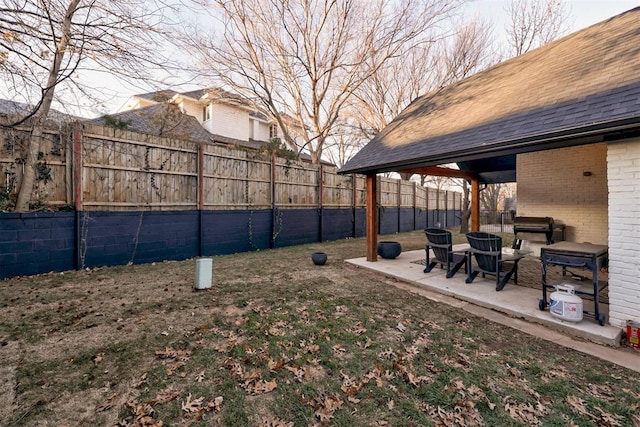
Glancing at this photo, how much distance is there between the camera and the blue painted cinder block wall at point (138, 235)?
5.04 meters

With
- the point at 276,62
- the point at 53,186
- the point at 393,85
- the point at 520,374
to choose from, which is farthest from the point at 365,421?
the point at 393,85

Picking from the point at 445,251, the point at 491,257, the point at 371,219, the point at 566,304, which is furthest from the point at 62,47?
the point at 566,304

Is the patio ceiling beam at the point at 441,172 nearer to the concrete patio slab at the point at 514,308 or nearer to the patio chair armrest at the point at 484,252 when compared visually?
the concrete patio slab at the point at 514,308

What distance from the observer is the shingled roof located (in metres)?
3.45

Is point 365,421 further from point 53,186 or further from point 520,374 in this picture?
point 53,186

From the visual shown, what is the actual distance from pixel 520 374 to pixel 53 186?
301 inches

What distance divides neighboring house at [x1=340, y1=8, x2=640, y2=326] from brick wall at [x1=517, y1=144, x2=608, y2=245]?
0.07ft

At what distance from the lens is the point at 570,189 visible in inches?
292

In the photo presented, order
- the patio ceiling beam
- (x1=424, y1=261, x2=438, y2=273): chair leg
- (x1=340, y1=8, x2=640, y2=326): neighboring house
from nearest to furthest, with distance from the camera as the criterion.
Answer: (x1=340, y1=8, x2=640, y2=326): neighboring house < (x1=424, y1=261, x2=438, y2=273): chair leg < the patio ceiling beam

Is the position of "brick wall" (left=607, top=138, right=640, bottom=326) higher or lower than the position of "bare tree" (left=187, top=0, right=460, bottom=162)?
lower

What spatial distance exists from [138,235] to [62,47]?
3678 mm

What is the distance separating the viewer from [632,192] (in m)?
3.13

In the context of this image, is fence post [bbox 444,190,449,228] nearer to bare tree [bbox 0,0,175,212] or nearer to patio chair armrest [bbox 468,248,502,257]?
patio chair armrest [bbox 468,248,502,257]

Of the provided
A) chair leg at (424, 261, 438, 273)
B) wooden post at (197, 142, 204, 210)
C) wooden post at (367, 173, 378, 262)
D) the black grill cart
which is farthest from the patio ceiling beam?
wooden post at (197, 142, 204, 210)
